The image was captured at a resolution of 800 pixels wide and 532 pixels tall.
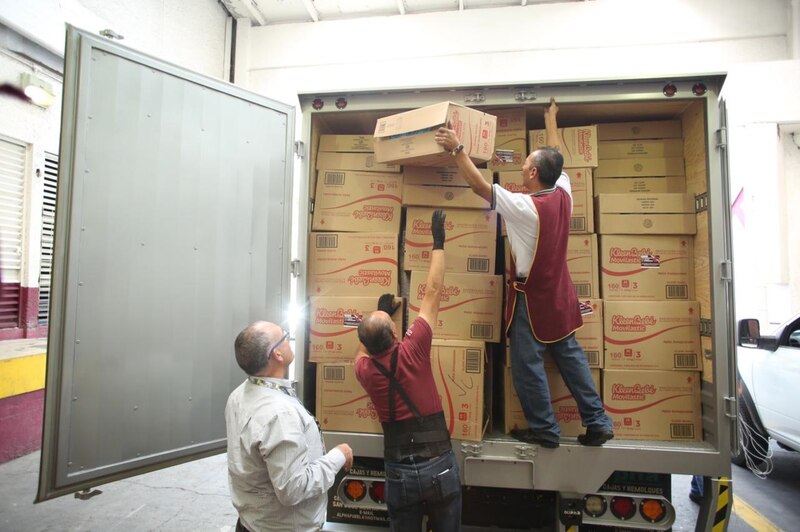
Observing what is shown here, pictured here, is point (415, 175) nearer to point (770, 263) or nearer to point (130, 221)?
point (130, 221)

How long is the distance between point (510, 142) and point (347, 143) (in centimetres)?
101

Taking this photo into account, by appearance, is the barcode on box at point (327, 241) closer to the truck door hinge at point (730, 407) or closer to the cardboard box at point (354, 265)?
the cardboard box at point (354, 265)

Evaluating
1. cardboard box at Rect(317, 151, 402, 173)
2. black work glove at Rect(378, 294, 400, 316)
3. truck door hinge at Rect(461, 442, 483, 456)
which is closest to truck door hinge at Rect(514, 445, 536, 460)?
truck door hinge at Rect(461, 442, 483, 456)

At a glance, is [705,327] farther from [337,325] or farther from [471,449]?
[337,325]

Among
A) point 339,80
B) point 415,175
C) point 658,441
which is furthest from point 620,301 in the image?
point 339,80

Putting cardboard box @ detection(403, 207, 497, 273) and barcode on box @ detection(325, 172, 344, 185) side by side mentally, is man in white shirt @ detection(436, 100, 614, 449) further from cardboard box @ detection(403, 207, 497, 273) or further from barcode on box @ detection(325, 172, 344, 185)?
barcode on box @ detection(325, 172, 344, 185)

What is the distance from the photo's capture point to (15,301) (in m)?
5.13

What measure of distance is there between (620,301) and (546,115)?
1125mm

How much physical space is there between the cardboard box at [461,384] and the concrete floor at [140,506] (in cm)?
218

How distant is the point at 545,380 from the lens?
238 cm

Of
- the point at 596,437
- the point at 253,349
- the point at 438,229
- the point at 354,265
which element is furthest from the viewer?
the point at 354,265

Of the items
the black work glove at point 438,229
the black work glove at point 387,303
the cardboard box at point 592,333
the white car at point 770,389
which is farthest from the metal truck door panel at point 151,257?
the white car at point 770,389

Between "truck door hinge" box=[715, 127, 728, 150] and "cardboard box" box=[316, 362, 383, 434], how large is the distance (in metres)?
2.27

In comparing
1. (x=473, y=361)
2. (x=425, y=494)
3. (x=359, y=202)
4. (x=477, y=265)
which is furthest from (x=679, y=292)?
(x=359, y=202)
